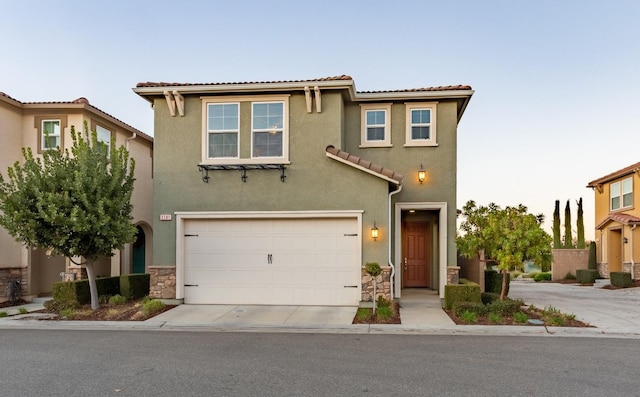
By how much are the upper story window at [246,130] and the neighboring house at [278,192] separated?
3 centimetres

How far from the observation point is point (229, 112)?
1284cm

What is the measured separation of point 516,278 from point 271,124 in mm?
26569

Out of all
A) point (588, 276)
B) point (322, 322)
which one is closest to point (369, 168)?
point (322, 322)

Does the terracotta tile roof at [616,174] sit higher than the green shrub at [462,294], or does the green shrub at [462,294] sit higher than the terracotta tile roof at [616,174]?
the terracotta tile roof at [616,174]

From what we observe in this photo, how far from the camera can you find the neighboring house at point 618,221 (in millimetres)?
21750

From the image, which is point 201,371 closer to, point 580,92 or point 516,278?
point 580,92

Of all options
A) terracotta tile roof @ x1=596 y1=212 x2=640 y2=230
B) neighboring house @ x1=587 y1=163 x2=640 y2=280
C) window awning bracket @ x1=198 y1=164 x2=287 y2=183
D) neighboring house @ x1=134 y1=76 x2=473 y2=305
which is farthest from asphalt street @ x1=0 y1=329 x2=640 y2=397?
neighboring house @ x1=587 y1=163 x2=640 y2=280

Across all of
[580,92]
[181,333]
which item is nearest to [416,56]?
[580,92]

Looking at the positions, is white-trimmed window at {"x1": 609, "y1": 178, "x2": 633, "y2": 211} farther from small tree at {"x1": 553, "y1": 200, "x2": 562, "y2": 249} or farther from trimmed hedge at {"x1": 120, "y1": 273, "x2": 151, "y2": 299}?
trimmed hedge at {"x1": 120, "y1": 273, "x2": 151, "y2": 299}

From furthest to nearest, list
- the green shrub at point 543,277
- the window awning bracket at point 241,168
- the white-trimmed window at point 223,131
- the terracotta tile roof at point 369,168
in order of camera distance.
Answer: the green shrub at point 543,277, the white-trimmed window at point 223,131, the window awning bracket at point 241,168, the terracotta tile roof at point 369,168

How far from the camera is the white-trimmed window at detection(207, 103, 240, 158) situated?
12812 millimetres

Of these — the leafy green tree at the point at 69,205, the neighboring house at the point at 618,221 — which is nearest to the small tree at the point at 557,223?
the neighboring house at the point at 618,221

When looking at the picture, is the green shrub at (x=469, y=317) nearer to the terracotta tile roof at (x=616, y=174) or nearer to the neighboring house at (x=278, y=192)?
the neighboring house at (x=278, y=192)

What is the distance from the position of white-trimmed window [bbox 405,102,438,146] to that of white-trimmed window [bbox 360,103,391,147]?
23.2 inches
